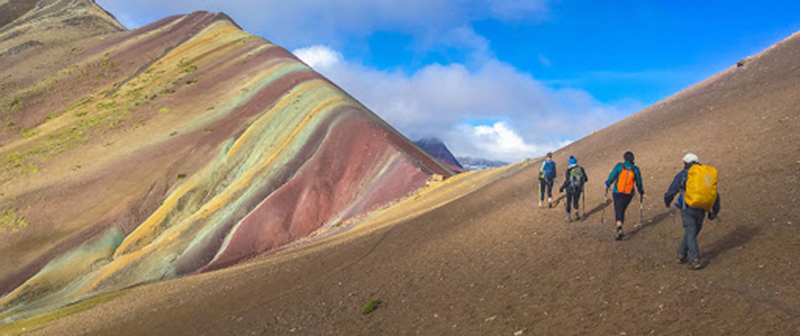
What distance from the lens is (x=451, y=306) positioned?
12.9 m

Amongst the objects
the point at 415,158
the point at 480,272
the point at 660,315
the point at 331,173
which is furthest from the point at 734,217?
the point at 331,173

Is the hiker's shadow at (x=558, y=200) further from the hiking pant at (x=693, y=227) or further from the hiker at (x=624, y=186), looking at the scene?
the hiking pant at (x=693, y=227)

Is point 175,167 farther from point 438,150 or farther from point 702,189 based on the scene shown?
point 438,150

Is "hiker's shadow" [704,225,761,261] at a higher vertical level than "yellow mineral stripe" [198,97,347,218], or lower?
lower

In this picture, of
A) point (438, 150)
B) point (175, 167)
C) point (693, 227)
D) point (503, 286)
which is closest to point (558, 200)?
point (503, 286)

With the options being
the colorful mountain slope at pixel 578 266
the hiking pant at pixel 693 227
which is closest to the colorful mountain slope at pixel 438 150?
the colorful mountain slope at pixel 578 266

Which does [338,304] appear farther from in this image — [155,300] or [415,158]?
[415,158]

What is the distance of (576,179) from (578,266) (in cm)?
522

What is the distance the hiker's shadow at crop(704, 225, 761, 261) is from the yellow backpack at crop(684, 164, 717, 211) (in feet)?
4.49

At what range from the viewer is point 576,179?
1734 cm

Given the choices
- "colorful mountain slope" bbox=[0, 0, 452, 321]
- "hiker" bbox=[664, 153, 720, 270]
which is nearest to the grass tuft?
"hiker" bbox=[664, 153, 720, 270]

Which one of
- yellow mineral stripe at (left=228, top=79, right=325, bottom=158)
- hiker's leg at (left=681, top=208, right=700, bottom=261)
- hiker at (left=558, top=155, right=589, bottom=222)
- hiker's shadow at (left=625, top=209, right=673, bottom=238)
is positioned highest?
yellow mineral stripe at (left=228, top=79, right=325, bottom=158)

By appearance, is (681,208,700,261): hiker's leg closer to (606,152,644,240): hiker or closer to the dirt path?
the dirt path

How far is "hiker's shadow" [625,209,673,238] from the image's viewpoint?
1448 centimetres
